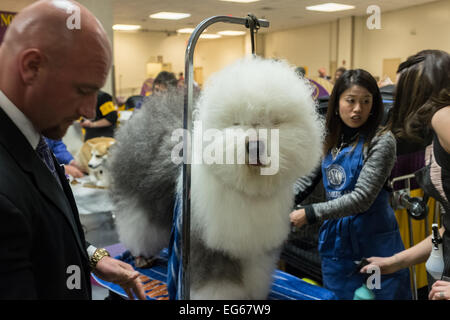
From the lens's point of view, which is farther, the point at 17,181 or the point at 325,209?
the point at 325,209

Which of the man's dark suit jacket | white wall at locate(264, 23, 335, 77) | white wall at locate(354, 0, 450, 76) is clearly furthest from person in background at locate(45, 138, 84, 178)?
white wall at locate(264, 23, 335, 77)

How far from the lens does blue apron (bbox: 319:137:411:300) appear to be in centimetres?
156

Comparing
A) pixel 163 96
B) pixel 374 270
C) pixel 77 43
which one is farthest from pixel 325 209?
pixel 77 43

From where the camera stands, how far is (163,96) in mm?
1731

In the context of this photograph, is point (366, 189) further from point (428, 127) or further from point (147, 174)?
point (147, 174)

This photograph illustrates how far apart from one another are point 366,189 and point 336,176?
166 mm

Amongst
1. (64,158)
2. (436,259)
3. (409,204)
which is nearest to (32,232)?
(436,259)

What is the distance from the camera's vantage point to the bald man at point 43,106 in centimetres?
A: 62

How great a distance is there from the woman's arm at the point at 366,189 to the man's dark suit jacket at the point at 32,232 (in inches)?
37.5

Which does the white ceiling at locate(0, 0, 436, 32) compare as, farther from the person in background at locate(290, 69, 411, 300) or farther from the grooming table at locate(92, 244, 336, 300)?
the grooming table at locate(92, 244, 336, 300)

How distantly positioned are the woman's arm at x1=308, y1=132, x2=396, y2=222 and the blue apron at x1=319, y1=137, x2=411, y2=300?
0.22 ft

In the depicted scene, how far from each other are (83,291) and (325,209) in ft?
3.10

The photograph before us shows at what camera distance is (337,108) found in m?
1.61

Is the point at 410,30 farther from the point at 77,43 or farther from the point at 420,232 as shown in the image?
the point at 77,43
